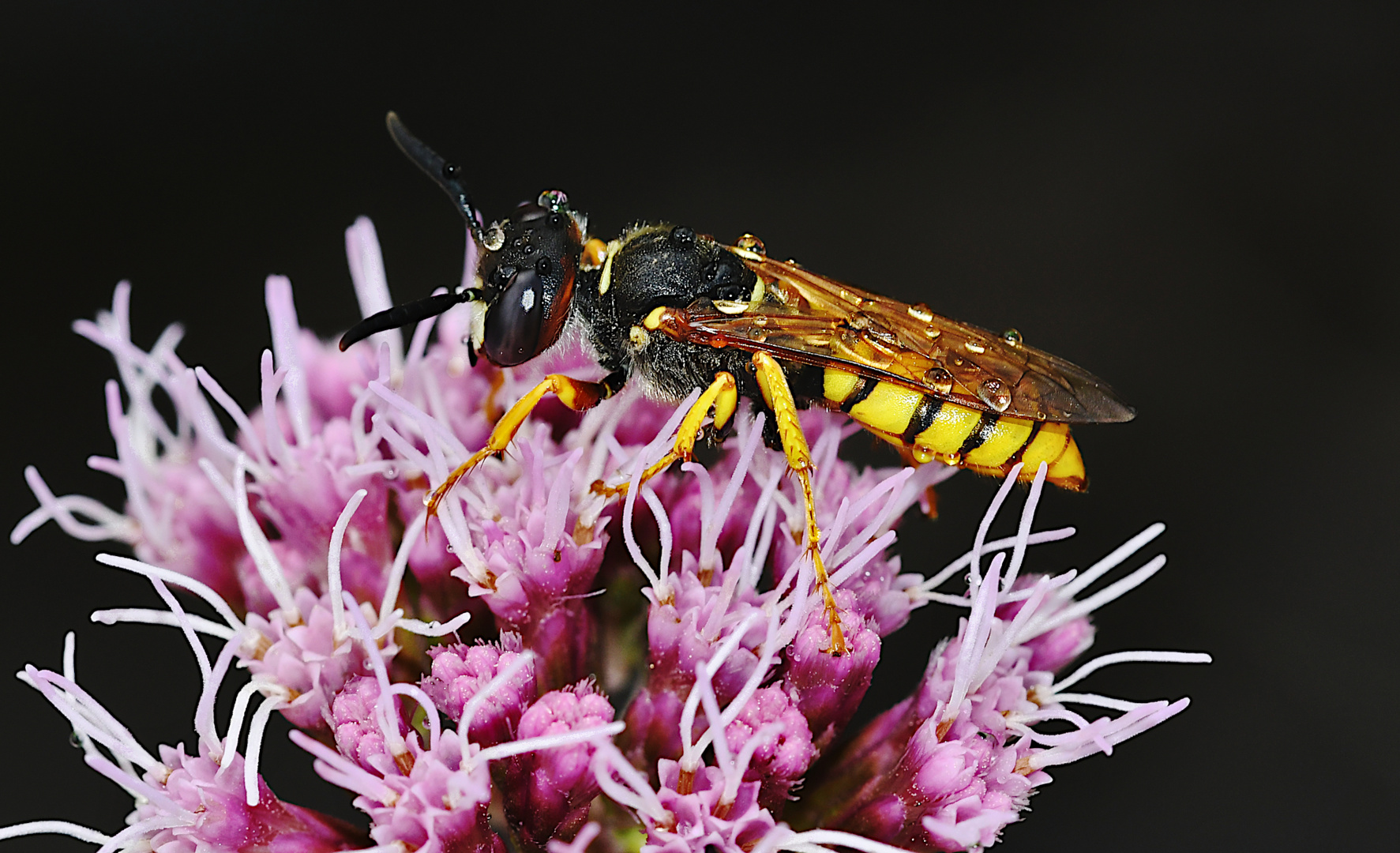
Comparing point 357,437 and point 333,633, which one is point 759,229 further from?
point 333,633

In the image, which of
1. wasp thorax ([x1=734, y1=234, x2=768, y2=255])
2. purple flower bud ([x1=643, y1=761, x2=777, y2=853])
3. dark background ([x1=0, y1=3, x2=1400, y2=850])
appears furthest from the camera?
dark background ([x1=0, y1=3, x2=1400, y2=850])

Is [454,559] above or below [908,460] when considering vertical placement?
below

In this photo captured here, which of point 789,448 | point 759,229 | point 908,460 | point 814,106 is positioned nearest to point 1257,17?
point 814,106

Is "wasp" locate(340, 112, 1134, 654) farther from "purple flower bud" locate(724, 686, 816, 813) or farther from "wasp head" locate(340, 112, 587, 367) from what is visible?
"purple flower bud" locate(724, 686, 816, 813)

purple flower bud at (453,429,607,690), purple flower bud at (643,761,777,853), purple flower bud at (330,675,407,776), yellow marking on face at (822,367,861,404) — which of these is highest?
yellow marking on face at (822,367,861,404)

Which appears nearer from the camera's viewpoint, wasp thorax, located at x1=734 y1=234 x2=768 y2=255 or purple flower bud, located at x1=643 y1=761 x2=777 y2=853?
purple flower bud, located at x1=643 y1=761 x2=777 y2=853

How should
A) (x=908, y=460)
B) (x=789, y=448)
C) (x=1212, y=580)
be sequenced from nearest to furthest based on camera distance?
(x=789, y=448)
(x=908, y=460)
(x=1212, y=580)

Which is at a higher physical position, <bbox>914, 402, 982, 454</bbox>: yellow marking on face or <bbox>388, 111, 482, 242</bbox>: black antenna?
<bbox>388, 111, 482, 242</bbox>: black antenna

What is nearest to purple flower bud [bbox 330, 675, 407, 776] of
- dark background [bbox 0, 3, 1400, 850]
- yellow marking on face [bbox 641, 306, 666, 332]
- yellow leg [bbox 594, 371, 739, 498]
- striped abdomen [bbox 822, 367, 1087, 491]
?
yellow leg [bbox 594, 371, 739, 498]
